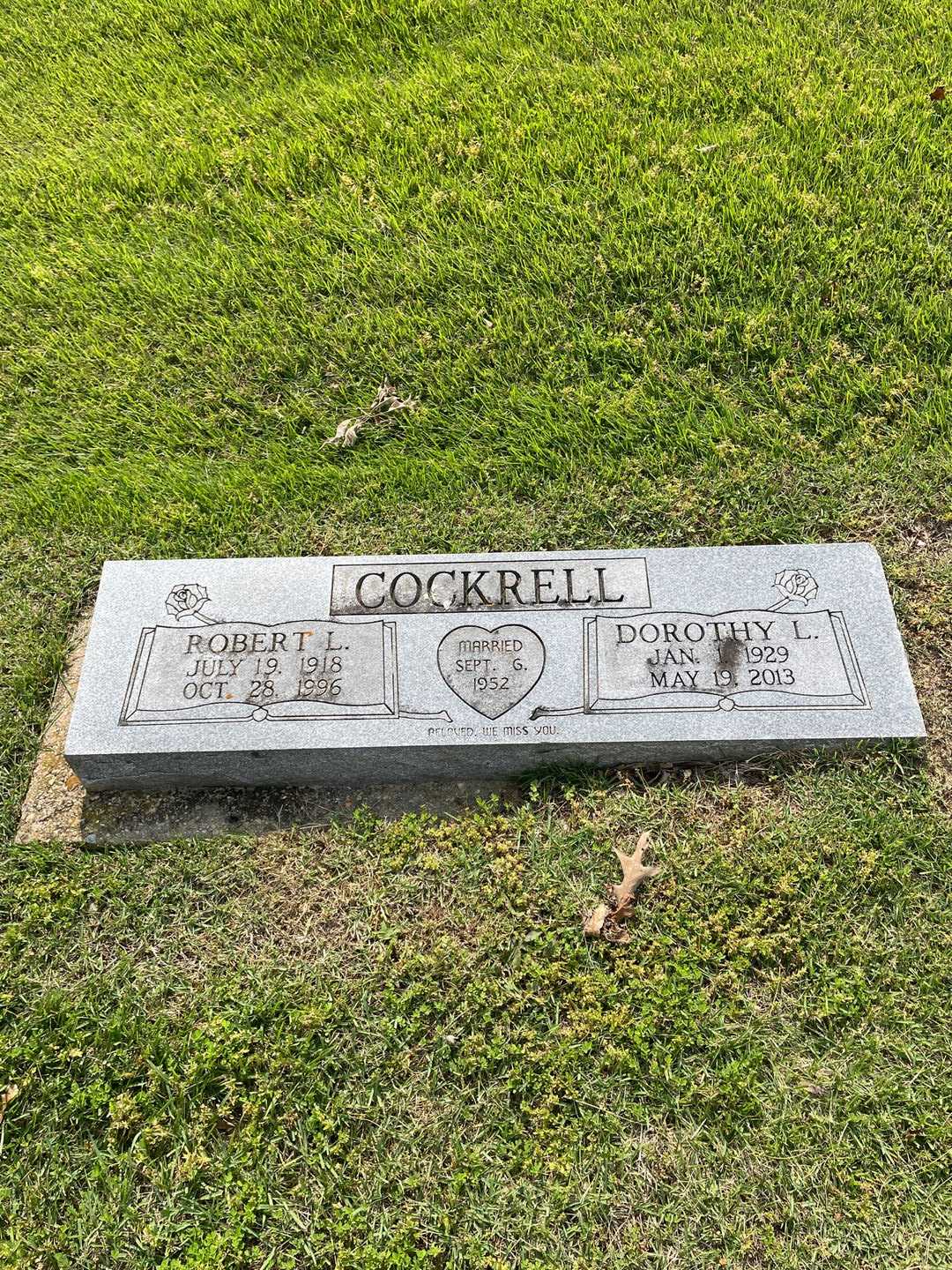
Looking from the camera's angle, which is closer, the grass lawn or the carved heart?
the grass lawn

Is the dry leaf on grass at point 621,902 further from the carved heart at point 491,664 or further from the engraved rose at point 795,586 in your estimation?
the engraved rose at point 795,586

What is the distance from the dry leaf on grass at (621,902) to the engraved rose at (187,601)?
1737mm

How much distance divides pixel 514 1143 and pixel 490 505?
2.42 m

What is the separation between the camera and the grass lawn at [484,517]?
2.46m

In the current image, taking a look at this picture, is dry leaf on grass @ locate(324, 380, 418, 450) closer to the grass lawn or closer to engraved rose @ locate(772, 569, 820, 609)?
the grass lawn

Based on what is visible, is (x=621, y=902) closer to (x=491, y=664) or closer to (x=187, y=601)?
(x=491, y=664)

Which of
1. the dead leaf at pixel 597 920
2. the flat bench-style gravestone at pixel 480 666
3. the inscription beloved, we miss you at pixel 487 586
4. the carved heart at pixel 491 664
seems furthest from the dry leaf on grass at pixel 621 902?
the inscription beloved, we miss you at pixel 487 586

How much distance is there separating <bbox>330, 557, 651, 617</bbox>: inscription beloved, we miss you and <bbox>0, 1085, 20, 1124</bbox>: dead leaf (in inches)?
71.1

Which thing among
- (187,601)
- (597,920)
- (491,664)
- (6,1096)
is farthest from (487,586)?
(6,1096)

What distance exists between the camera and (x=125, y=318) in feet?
14.4

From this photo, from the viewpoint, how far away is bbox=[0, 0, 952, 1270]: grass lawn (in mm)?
2461

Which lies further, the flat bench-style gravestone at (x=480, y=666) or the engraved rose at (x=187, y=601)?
the engraved rose at (x=187, y=601)

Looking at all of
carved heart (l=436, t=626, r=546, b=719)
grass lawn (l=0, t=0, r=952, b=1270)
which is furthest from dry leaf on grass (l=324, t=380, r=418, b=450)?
carved heart (l=436, t=626, r=546, b=719)

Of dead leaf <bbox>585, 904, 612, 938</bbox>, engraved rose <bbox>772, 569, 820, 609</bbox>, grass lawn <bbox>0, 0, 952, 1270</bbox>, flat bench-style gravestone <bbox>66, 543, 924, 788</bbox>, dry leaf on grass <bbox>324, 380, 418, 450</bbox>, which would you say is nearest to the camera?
grass lawn <bbox>0, 0, 952, 1270</bbox>
